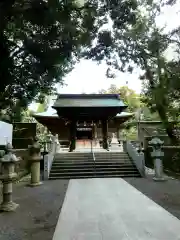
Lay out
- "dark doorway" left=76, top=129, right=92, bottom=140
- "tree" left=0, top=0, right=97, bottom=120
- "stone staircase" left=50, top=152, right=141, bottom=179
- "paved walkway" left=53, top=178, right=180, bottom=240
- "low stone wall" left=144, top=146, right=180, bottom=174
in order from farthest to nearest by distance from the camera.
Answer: "dark doorway" left=76, top=129, right=92, bottom=140 < "low stone wall" left=144, top=146, right=180, bottom=174 < "stone staircase" left=50, top=152, right=141, bottom=179 < "tree" left=0, top=0, right=97, bottom=120 < "paved walkway" left=53, top=178, right=180, bottom=240

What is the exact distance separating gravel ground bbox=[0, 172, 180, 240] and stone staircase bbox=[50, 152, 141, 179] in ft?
9.86

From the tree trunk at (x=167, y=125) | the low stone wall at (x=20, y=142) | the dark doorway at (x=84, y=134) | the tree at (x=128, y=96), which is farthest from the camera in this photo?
the tree at (x=128, y=96)

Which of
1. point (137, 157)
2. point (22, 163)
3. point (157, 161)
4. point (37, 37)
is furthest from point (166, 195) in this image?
point (22, 163)

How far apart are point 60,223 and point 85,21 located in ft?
26.2

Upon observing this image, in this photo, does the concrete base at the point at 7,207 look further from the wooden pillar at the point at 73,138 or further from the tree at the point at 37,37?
the wooden pillar at the point at 73,138

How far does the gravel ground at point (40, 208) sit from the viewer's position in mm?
4434

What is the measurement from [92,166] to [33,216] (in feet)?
26.1

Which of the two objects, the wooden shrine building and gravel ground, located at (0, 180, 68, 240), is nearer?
gravel ground, located at (0, 180, 68, 240)

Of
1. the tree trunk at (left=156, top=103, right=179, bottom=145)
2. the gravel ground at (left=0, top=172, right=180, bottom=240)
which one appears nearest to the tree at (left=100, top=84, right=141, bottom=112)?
the tree trunk at (left=156, top=103, right=179, bottom=145)

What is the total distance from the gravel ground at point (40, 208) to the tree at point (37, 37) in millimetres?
5383

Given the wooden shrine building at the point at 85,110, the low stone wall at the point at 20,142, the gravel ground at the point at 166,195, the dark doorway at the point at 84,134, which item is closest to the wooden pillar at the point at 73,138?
the wooden shrine building at the point at 85,110

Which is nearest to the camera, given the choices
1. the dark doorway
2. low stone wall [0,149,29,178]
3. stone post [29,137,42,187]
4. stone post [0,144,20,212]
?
stone post [0,144,20,212]

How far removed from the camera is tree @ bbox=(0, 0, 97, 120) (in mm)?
9008

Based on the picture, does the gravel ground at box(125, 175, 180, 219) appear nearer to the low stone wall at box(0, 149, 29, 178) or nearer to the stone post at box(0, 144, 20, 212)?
the stone post at box(0, 144, 20, 212)
